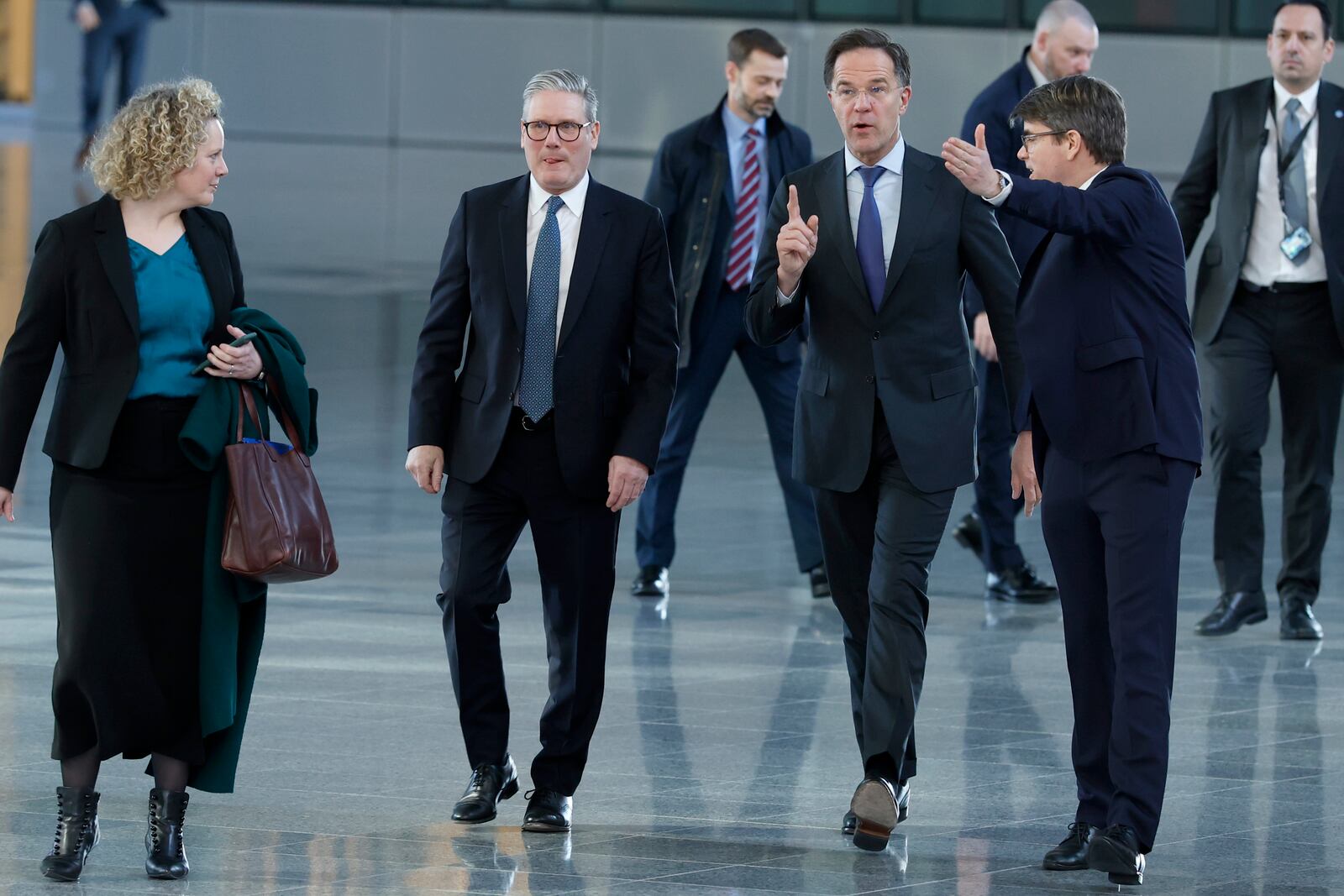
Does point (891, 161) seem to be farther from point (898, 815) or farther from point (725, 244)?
point (725, 244)

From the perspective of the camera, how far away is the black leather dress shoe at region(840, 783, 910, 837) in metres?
5.28

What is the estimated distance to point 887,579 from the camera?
17.6 feet

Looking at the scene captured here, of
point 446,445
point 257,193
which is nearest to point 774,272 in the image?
point 446,445

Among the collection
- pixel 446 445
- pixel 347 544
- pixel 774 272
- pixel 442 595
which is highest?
pixel 774 272

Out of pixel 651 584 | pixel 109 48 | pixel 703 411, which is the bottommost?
pixel 651 584

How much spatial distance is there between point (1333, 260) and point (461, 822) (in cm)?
393

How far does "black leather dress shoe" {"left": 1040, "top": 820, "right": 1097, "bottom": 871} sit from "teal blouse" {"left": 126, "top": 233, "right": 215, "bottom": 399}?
2134 millimetres

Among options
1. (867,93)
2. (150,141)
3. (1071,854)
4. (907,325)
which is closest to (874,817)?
(1071,854)

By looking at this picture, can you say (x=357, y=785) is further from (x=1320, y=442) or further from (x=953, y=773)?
(x=1320, y=442)

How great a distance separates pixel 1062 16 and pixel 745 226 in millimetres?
1393

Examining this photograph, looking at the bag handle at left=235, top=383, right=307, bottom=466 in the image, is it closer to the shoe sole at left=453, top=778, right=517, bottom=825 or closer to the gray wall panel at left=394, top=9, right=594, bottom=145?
the shoe sole at left=453, top=778, right=517, bottom=825

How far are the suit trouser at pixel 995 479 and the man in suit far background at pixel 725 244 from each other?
0.63 meters

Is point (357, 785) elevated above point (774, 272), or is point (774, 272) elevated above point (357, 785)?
point (774, 272)

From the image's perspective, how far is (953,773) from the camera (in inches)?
232
